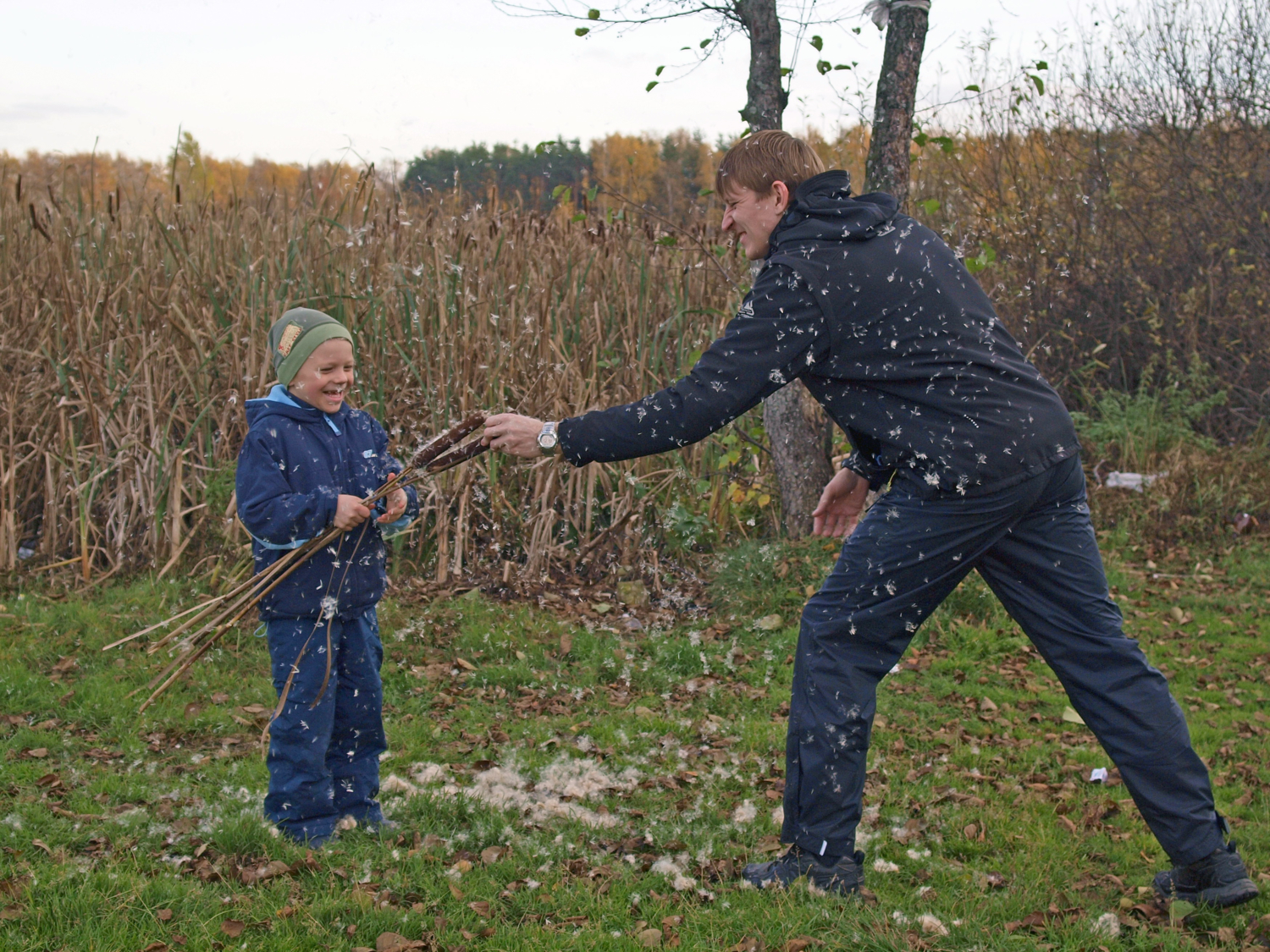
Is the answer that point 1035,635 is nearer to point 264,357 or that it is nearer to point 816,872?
point 816,872

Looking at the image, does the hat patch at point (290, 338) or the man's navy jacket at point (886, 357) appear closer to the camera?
the man's navy jacket at point (886, 357)

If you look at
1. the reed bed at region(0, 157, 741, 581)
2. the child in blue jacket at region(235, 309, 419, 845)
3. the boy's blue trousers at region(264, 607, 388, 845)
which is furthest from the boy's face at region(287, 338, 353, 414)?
the reed bed at region(0, 157, 741, 581)

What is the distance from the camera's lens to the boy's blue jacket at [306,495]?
3.57m

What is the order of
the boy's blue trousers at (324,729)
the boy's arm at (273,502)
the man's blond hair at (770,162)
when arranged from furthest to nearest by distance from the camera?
the boy's blue trousers at (324,729), the boy's arm at (273,502), the man's blond hair at (770,162)

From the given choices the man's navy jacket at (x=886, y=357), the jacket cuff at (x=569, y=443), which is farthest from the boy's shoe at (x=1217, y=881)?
the jacket cuff at (x=569, y=443)

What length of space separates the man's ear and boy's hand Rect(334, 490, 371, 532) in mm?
1650

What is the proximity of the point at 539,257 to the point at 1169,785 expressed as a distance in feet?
20.2

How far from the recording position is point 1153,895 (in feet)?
11.1

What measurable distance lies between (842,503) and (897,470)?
597 millimetres

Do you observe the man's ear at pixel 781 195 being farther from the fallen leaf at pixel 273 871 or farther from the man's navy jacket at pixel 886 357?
the fallen leaf at pixel 273 871

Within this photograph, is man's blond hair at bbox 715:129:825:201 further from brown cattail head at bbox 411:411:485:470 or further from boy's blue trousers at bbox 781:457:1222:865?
brown cattail head at bbox 411:411:485:470

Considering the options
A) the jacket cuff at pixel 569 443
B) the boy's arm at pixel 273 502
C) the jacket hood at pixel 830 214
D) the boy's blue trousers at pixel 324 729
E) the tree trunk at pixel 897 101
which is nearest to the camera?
the jacket hood at pixel 830 214

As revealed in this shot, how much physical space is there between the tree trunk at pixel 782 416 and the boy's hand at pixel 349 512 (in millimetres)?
3692

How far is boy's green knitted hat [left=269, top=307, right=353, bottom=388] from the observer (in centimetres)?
367
